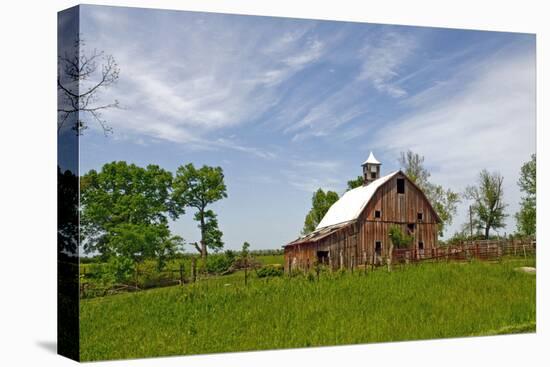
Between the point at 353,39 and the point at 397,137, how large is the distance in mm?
1979

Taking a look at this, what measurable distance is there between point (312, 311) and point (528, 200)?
5206 millimetres

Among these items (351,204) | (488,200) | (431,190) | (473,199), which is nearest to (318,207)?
(351,204)

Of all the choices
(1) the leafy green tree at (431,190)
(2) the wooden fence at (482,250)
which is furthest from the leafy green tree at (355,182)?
(2) the wooden fence at (482,250)

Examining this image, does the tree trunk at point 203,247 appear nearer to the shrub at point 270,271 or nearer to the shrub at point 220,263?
the shrub at point 220,263

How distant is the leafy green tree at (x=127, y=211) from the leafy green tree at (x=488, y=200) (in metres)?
5.96

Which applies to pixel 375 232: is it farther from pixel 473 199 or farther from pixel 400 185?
pixel 473 199

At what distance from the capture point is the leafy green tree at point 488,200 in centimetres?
1719

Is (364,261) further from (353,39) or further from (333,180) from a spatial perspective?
(353,39)

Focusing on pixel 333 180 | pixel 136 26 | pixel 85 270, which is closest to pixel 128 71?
pixel 136 26

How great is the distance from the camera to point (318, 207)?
52.2 ft

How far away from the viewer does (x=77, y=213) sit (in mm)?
14008

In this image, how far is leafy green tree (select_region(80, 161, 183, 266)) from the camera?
14.1 m

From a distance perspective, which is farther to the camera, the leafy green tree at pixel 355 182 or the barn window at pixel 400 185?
the barn window at pixel 400 185

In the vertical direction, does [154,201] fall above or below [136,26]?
below
